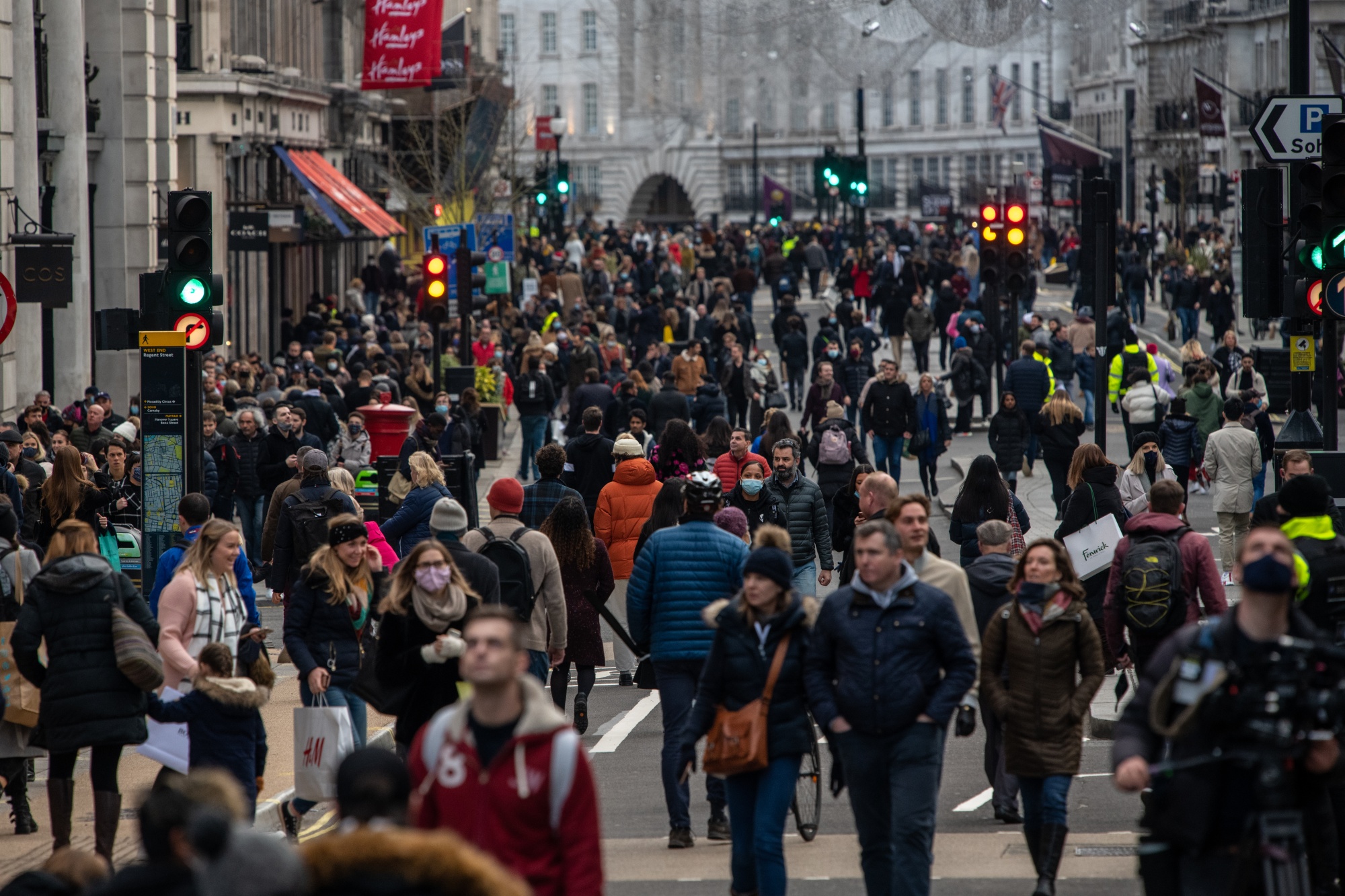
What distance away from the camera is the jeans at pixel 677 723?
959 cm

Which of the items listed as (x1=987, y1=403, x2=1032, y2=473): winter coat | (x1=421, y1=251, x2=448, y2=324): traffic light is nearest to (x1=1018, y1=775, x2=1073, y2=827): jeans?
(x1=987, y1=403, x2=1032, y2=473): winter coat

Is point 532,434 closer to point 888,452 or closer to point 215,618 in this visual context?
point 888,452

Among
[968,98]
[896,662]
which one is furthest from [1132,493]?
[968,98]

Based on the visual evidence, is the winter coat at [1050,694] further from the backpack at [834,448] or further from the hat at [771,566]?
the backpack at [834,448]

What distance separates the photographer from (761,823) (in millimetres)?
7867

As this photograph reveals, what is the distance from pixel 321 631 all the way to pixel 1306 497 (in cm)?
442

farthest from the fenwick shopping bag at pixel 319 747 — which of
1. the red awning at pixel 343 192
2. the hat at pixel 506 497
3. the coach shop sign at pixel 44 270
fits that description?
the red awning at pixel 343 192

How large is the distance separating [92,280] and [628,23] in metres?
47.4

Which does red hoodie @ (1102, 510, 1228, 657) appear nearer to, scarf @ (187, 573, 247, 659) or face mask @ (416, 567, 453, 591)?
face mask @ (416, 567, 453, 591)

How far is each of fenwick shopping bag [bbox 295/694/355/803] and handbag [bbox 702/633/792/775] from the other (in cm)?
233

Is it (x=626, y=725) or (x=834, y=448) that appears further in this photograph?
(x=834, y=448)

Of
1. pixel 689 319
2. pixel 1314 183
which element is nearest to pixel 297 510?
pixel 1314 183

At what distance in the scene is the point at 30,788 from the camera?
37.2 ft

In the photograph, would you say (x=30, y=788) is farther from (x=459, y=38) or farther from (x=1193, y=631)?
(x=459, y=38)
